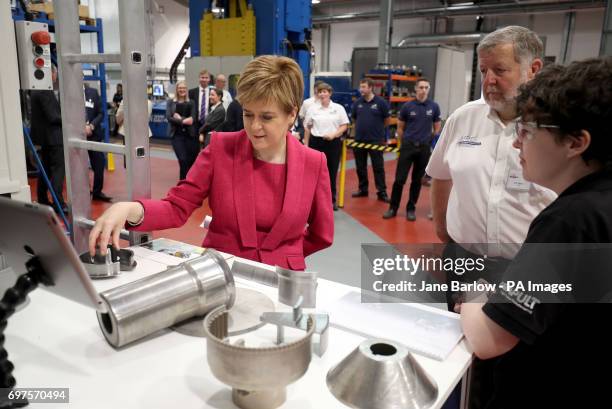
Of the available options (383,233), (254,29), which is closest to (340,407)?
(383,233)

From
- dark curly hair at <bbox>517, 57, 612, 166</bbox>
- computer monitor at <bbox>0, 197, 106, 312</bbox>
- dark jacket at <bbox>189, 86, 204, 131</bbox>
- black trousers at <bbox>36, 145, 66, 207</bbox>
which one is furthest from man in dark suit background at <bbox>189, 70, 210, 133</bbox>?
dark curly hair at <bbox>517, 57, 612, 166</bbox>

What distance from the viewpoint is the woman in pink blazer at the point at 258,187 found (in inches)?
63.3

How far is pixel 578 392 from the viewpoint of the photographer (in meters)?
0.96

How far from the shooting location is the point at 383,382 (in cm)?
89

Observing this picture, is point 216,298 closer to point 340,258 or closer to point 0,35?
point 0,35

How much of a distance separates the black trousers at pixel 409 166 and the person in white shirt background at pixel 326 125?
799 millimetres

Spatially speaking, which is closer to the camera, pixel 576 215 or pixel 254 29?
pixel 576 215

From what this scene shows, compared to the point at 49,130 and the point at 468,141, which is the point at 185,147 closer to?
the point at 49,130

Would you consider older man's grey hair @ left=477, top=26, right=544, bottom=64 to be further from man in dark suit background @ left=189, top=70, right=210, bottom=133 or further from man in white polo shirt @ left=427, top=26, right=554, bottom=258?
man in dark suit background @ left=189, top=70, right=210, bottom=133

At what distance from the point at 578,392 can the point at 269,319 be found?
66 cm

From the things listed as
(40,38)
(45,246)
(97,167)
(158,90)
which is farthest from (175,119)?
(158,90)

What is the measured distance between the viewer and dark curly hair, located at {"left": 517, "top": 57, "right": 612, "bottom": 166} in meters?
0.89

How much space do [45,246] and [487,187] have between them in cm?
147

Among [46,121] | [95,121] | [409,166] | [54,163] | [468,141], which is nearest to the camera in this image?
[468,141]
